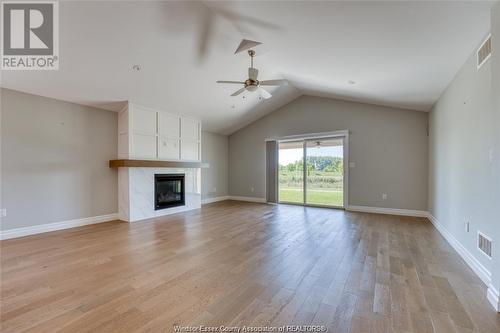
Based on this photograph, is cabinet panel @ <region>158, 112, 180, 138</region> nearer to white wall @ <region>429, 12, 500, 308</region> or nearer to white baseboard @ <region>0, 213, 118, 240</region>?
white baseboard @ <region>0, 213, 118, 240</region>

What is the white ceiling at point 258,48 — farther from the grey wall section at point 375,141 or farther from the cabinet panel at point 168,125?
the grey wall section at point 375,141

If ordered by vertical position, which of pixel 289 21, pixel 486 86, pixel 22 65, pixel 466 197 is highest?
pixel 289 21

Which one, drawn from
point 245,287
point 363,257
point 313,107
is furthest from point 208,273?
point 313,107

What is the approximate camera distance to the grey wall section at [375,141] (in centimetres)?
526

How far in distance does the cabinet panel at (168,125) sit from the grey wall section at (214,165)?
1.56 meters

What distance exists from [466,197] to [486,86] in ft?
4.49

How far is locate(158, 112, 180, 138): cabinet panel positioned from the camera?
5465 mm

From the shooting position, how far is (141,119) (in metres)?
5.03

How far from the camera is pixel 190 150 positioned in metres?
6.26

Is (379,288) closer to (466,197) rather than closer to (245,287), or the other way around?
(245,287)

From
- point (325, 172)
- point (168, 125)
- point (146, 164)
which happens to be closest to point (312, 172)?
point (325, 172)

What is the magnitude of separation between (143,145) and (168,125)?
874 millimetres

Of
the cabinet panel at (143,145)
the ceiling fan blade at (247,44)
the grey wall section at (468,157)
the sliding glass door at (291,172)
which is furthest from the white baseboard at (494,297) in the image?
the cabinet panel at (143,145)

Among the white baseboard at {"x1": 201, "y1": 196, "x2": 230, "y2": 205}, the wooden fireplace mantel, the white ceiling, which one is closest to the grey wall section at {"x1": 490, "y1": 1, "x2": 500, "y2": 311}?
the white ceiling
